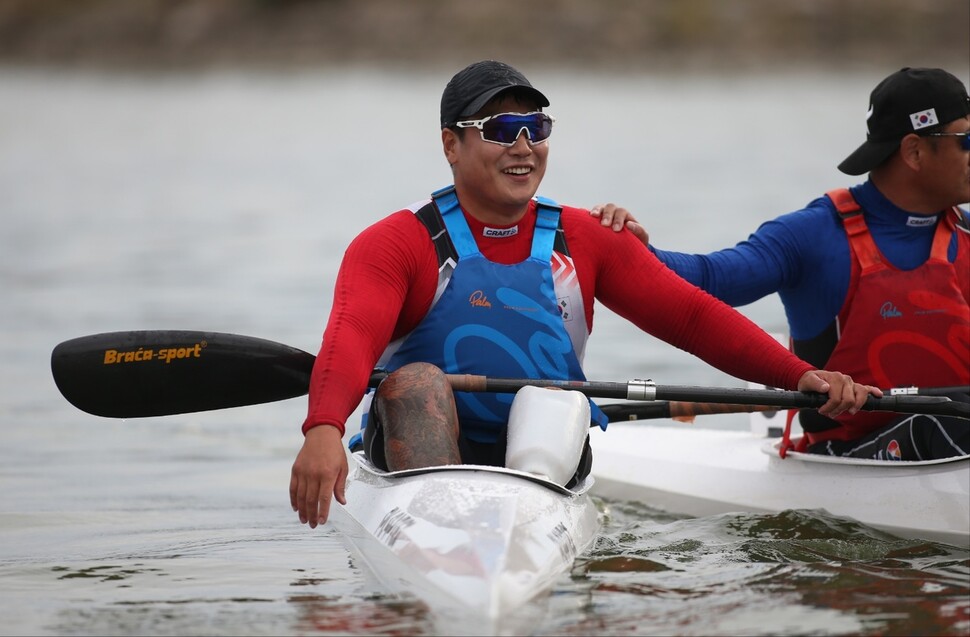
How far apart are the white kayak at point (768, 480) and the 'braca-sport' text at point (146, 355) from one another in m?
2.52

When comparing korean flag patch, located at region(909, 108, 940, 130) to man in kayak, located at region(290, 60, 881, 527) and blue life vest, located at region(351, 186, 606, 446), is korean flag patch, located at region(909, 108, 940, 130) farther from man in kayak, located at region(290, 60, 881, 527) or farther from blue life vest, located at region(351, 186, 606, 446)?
blue life vest, located at region(351, 186, 606, 446)

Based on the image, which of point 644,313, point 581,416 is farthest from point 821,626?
point 644,313

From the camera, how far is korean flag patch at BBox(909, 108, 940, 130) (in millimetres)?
6070

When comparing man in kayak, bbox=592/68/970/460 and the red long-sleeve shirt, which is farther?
man in kayak, bbox=592/68/970/460

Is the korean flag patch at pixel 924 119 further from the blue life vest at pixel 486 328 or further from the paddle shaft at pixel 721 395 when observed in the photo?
the blue life vest at pixel 486 328

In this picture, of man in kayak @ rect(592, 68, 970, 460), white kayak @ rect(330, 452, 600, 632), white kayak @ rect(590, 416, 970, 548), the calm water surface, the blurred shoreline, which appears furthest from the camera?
the blurred shoreline

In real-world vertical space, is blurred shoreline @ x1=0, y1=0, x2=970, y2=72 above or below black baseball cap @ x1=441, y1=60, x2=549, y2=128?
above

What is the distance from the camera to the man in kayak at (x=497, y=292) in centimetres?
512

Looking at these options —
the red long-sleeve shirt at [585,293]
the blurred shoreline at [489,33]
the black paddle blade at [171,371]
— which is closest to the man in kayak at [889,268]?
the red long-sleeve shirt at [585,293]

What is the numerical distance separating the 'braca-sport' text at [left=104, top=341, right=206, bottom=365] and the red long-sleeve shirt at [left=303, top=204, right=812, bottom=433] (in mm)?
570

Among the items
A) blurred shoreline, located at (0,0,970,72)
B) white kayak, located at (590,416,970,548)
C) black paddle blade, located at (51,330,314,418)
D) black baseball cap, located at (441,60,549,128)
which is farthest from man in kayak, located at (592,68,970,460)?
blurred shoreline, located at (0,0,970,72)

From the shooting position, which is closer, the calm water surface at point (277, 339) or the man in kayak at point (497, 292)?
the calm water surface at point (277, 339)

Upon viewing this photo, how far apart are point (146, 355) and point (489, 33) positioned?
38.2 metres

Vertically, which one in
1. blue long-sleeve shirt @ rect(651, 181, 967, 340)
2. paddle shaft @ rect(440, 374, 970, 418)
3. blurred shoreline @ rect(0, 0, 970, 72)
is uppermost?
blurred shoreline @ rect(0, 0, 970, 72)
